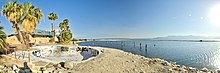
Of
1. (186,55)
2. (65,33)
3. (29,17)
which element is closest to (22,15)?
(29,17)

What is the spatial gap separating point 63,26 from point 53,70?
5027 centimetres

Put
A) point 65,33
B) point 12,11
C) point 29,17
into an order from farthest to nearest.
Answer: point 65,33, point 29,17, point 12,11

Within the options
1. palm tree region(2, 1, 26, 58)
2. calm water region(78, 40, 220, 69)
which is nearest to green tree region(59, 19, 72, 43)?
calm water region(78, 40, 220, 69)

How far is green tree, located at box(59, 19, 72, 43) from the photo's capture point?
197 feet

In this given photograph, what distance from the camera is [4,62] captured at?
1867 centimetres

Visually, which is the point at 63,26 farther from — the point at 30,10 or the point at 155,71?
the point at 155,71

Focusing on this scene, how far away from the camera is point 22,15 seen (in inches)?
1336

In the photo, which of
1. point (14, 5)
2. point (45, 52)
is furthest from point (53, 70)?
point (14, 5)

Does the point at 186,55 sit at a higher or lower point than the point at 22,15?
lower

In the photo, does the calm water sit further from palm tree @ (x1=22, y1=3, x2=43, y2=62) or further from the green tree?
palm tree @ (x1=22, y1=3, x2=43, y2=62)

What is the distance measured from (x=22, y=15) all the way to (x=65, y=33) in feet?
86.2

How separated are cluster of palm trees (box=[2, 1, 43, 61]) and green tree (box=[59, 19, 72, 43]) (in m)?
23.5

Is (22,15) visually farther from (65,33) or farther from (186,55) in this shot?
(186,55)

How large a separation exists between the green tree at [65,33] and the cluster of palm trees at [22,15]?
23.5 meters
